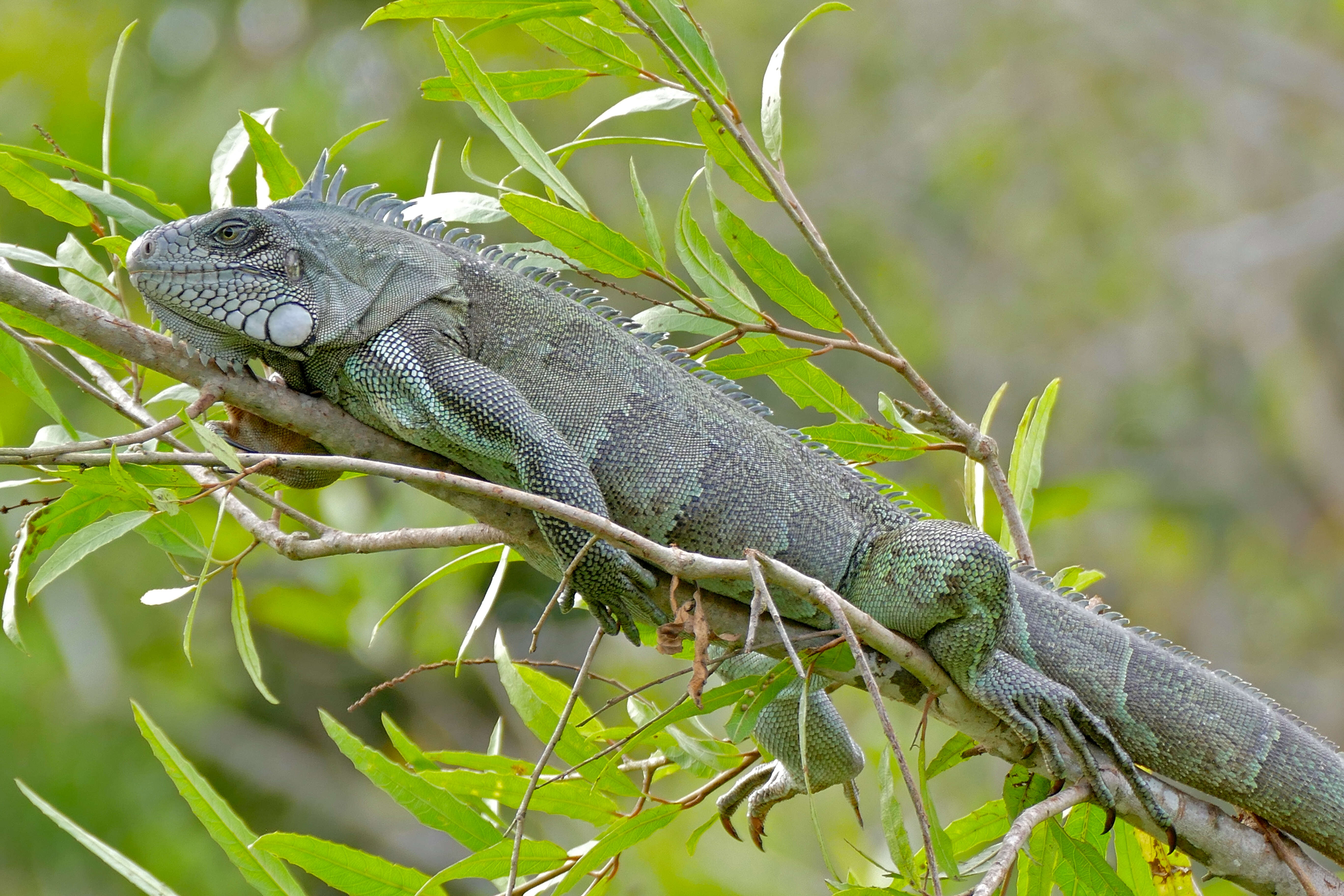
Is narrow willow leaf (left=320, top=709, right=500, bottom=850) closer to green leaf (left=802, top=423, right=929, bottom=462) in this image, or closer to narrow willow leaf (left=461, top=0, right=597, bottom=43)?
green leaf (left=802, top=423, right=929, bottom=462)

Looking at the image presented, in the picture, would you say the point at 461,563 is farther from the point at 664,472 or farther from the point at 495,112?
the point at 495,112

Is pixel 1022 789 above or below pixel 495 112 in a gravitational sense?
below

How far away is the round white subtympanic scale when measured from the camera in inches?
122

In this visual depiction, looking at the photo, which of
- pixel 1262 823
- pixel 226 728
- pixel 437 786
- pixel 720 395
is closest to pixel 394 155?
pixel 226 728

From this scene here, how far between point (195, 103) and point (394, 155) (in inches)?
93.5

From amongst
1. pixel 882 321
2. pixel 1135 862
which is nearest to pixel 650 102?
pixel 1135 862

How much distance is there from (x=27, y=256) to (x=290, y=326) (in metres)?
0.66

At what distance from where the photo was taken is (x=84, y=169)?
2.90 m

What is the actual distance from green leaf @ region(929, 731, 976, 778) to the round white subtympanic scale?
6.63 feet

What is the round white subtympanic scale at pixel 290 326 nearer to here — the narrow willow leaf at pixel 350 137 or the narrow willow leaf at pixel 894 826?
the narrow willow leaf at pixel 350 137

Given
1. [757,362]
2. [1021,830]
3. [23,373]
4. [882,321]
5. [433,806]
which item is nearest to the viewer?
[1021,830]

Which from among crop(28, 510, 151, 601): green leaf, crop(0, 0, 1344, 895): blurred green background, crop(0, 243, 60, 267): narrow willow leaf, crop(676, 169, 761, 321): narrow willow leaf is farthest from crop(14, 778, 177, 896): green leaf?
crop(0, 0, 1344, 895): blurred green background

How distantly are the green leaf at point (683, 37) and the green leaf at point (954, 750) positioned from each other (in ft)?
6.05

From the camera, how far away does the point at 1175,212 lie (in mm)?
17922
